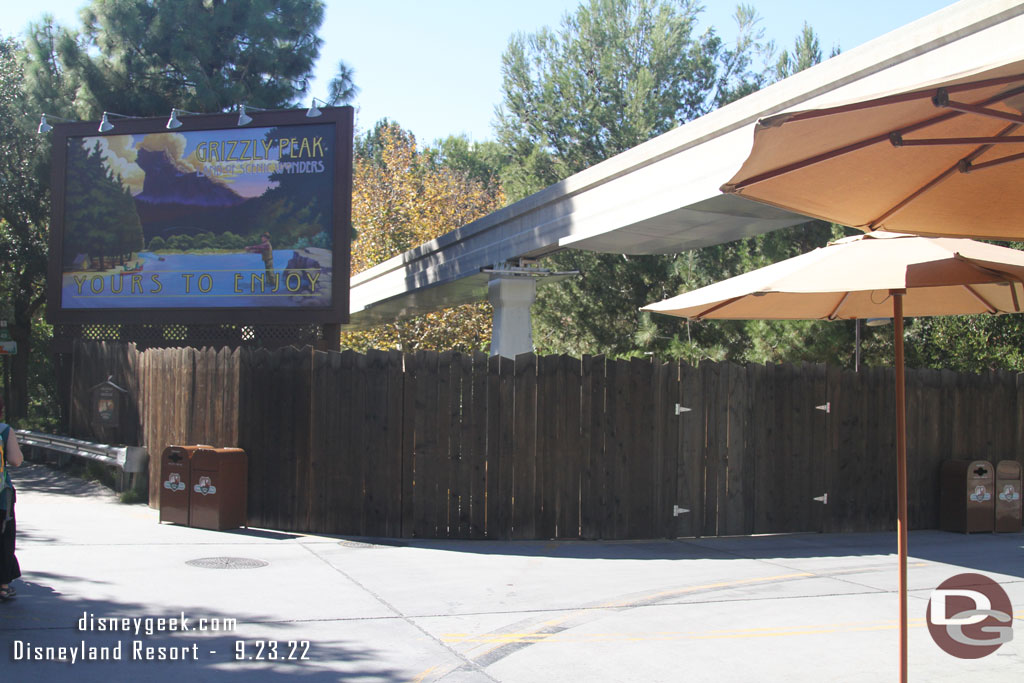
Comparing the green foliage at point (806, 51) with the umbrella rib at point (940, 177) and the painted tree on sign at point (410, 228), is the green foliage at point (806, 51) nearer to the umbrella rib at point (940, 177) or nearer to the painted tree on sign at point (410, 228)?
the painted tree on sign at point (410, 228)

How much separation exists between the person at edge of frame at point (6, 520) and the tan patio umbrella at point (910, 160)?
5839mm

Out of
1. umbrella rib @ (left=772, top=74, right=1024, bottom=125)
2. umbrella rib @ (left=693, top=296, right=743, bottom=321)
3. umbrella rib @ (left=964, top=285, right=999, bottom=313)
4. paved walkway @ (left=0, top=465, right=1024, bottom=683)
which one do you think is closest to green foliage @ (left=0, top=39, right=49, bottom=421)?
paved walkway @ (left=0, top=465, right=1024, bottom=683)

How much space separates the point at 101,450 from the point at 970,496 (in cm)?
1234

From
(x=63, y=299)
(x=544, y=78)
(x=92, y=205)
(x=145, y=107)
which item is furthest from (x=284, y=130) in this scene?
(x=544, y=78)

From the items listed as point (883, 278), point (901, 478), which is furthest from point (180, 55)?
point (901, 478)

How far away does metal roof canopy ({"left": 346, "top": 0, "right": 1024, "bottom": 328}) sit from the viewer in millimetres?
9156

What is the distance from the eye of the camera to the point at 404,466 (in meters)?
11.3

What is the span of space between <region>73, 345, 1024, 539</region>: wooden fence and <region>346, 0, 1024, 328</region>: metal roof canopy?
2.55 m

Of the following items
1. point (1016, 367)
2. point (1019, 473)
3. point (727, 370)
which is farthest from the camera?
point (1016, 367)

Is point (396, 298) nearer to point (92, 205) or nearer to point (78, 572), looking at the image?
point (92, 205)

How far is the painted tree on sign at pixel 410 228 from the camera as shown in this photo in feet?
109

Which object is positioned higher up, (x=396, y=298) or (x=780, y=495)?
(x=396, y=298)

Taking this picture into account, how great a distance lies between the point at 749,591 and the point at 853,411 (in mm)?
4754

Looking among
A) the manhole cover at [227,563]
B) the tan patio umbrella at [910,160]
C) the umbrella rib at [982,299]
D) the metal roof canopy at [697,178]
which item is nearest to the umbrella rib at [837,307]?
the umbrella rib at [982,299]
